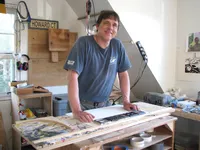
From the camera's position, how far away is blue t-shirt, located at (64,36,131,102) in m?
1.51

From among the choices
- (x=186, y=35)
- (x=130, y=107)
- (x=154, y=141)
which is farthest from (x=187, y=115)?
(x=186, y=35)

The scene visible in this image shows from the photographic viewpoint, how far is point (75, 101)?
1379 mm

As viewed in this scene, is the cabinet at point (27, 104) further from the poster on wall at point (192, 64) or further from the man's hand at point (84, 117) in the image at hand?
the poster on wall at point (192, 64)

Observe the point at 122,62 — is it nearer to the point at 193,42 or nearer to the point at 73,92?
the point at 73,92

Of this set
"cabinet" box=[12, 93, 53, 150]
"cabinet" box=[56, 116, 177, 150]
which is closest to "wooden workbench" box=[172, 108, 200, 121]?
"cabinet" box=[56, 116, 177, 150]

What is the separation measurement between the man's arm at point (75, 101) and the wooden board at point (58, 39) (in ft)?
5.04

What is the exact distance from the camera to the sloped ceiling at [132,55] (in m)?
2.44

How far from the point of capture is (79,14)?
3.05 m

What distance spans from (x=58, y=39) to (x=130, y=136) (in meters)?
1.80

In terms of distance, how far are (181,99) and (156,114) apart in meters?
1.22

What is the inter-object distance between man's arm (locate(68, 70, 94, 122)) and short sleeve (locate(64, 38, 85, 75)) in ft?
0.11

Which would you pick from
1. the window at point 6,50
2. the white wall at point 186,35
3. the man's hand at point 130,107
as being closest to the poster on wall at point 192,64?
the white wall at point 186,35

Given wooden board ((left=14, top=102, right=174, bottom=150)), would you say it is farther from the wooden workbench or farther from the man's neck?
the wooden workbench

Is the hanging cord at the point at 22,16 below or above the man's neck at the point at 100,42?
above
